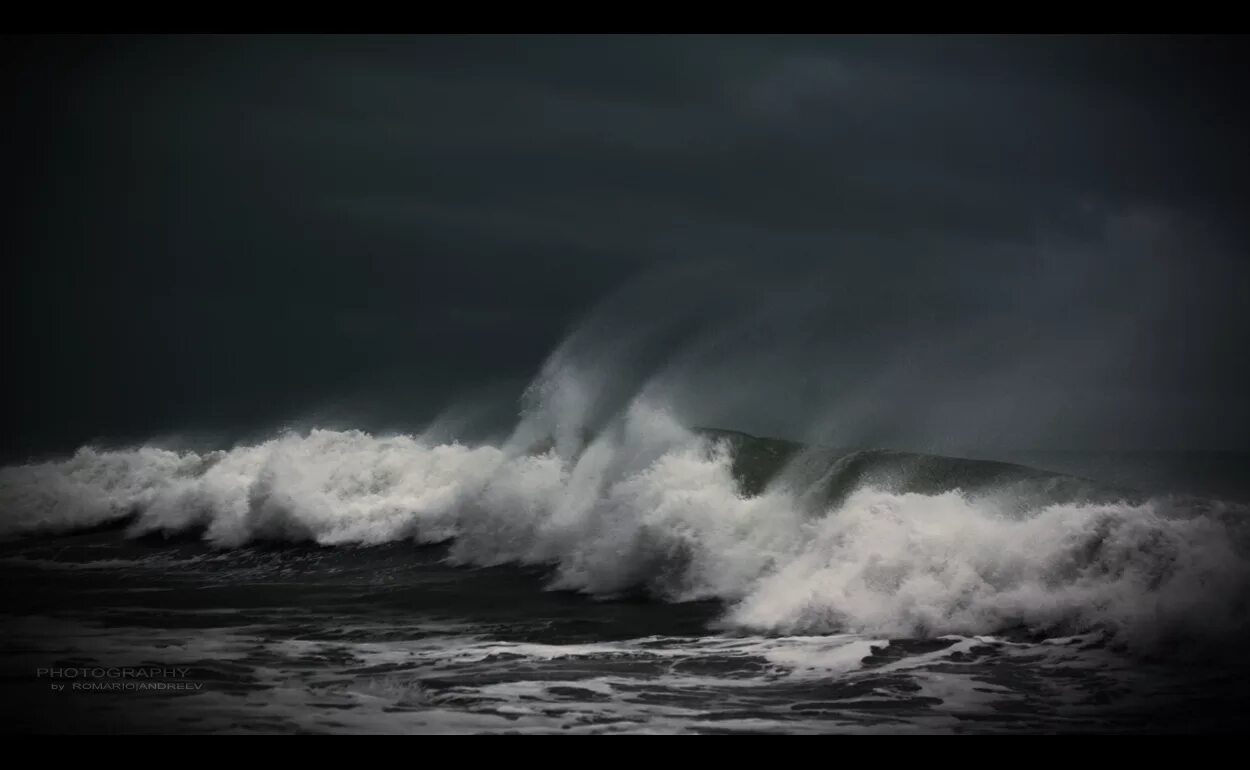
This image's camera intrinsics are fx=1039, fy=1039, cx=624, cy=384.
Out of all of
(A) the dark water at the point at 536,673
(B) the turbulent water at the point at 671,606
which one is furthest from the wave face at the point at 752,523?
(A) the dark water at the point at 536,673

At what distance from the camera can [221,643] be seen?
508 inches

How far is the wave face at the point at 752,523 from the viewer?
496 inches

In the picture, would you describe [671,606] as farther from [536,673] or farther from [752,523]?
[536,673]

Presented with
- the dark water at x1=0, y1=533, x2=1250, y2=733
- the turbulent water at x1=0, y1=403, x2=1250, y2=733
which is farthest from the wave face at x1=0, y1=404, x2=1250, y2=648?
the dark water at x1=0, y1=533, x2=1250, y2=733

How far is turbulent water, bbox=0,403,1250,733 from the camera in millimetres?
9867

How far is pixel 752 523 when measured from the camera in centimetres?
1723

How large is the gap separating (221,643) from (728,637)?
20.7ft

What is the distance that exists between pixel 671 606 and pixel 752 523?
2.62m


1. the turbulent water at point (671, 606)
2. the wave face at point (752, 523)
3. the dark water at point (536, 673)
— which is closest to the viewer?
the dark water at point (536, 673)

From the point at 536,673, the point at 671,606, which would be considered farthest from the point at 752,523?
the point at 536,673

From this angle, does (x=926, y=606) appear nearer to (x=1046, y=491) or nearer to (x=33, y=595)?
(x=1046, y=491)

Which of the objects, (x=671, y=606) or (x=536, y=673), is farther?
(x=671, y=606)

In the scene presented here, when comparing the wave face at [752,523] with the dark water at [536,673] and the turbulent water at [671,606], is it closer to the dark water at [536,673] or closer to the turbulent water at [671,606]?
the turbulent water at [671,606]

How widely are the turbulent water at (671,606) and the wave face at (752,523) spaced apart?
0.05 meters
